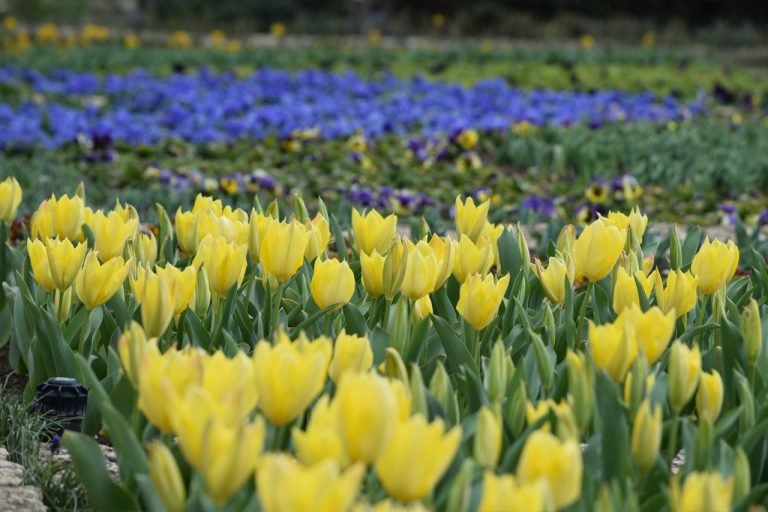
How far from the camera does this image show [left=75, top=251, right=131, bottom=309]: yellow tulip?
2.38 metres

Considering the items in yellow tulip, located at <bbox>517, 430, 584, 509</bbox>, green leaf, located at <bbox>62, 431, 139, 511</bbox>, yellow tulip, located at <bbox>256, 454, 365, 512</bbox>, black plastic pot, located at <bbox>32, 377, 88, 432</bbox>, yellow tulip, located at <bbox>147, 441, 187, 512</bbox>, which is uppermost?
yellow tulip, located at <bbox>256, 454, 365, 512</bbox>

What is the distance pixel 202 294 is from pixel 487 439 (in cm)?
106

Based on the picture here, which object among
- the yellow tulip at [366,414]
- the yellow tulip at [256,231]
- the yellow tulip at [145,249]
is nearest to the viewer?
the yellow tulip at [366,414]

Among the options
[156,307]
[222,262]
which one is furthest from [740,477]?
[222,262]

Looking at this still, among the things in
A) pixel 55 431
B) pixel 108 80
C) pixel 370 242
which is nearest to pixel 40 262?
pixel 55 431

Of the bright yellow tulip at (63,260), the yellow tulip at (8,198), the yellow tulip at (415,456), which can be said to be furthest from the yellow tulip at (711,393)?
the yellow tulip at (8,198)

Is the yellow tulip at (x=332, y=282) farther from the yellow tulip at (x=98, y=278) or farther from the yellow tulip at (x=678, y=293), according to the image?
the yellow tulip at (x=678, y=293)

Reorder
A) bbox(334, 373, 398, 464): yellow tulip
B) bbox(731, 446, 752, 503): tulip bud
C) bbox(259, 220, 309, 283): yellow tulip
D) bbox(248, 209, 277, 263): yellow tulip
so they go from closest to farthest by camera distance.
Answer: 1. bbox(334, 373, 398, 464): yellow tulip
2. bbox(731, 446, 752, 503): tulip bud
3. bbox(259, 220, 309, 283): yellow tulip
4. bbox(248, 209, 277, 263): yellow tulip

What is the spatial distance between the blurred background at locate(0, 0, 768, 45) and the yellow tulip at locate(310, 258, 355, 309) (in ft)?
56.4

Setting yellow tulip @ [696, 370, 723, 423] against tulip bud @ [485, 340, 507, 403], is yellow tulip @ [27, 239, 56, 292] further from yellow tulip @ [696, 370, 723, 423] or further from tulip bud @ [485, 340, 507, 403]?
yellow tulip @ [696, 370, 723, 423]

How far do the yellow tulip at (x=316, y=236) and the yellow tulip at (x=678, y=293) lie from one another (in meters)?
0.77

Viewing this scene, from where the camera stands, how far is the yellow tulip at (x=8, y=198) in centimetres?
303

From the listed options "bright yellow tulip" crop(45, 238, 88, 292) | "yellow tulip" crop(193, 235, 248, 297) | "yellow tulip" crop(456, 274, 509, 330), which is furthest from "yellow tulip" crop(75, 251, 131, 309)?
"yellow tulip" crop(456, 274, 509, 330)

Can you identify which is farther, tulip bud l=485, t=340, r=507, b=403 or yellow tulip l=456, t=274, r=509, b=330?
yellow tulip l=456, t=274, r=509, b=330
